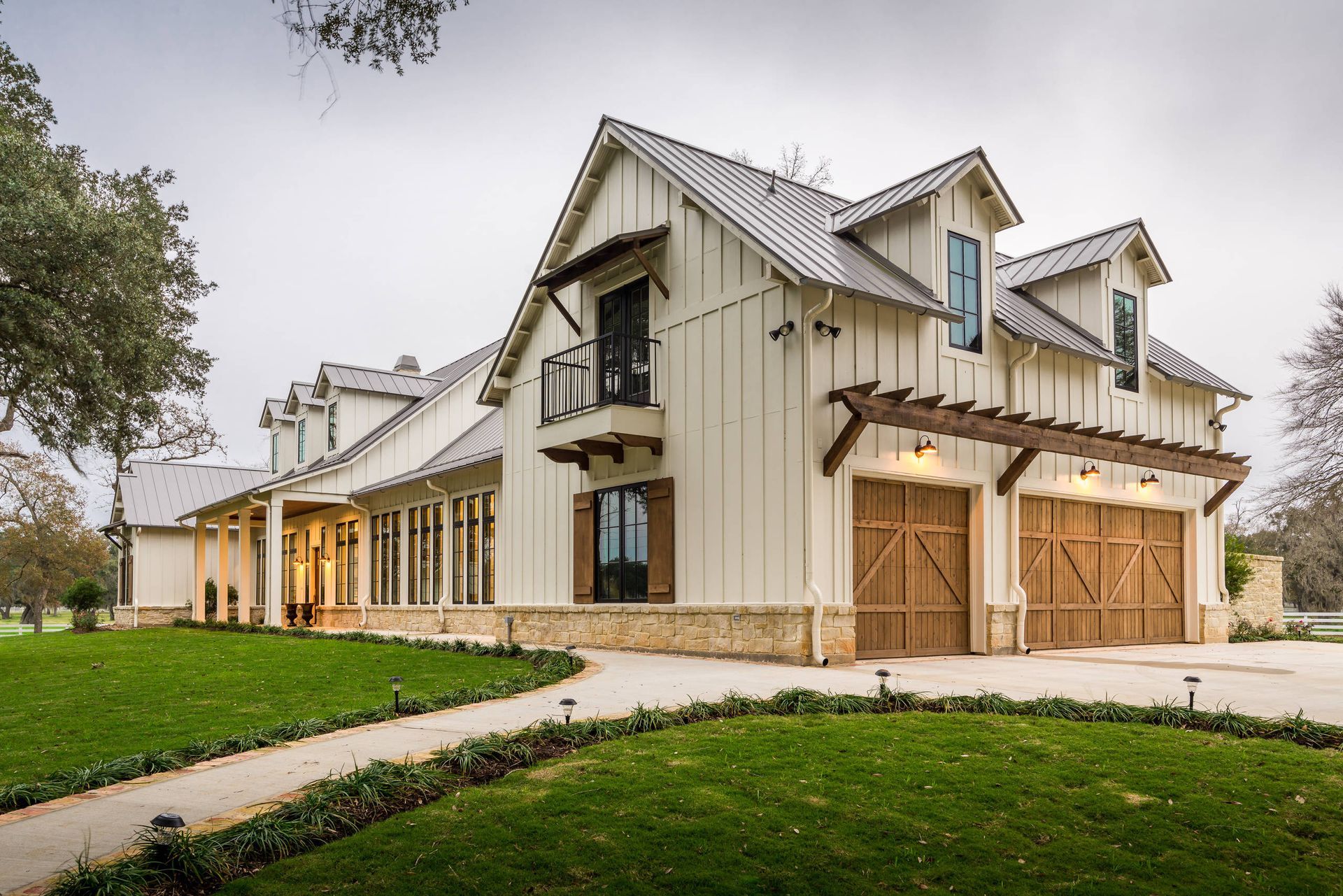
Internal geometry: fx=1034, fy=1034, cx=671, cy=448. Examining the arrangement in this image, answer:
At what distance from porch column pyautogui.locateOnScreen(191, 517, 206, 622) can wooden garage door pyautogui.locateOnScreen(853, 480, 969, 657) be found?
23582mm

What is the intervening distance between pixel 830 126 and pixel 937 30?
2515cm

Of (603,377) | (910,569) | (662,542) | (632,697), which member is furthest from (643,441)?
(632,697)

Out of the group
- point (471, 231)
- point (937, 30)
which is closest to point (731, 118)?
point (937, 30)

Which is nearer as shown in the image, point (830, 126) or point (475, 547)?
point (475, 547)

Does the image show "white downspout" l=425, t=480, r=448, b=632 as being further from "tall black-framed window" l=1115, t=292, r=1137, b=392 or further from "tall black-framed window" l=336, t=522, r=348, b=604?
"tall black-framed window" l=1115, t=292, r=1137, b=392

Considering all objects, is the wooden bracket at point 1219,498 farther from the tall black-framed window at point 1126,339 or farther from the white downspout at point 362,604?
the white downspout at point 362,604

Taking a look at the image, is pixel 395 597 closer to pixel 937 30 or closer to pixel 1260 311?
pixel 937 30

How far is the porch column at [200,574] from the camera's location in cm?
3081

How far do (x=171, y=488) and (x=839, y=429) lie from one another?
28.7 metres

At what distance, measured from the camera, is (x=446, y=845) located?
203 inches

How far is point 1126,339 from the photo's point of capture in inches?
715

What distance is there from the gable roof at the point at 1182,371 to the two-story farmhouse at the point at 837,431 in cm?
10

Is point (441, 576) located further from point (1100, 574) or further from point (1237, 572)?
point (1237, 572)

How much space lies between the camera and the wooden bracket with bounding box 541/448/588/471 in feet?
53.1
